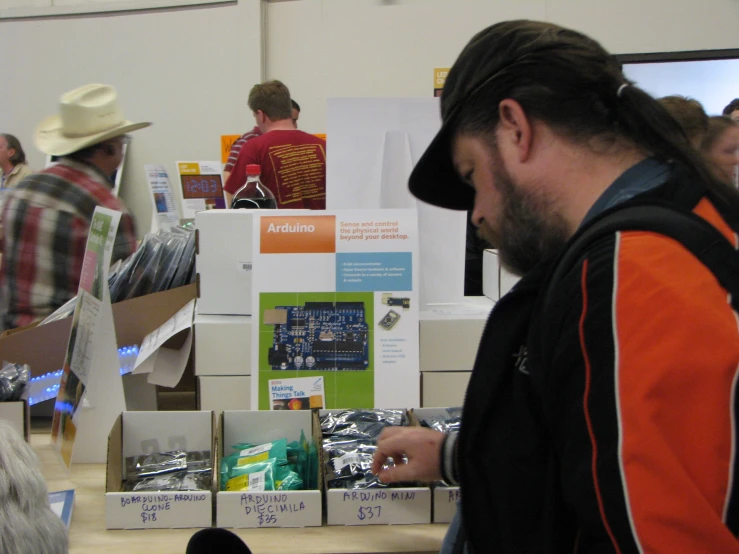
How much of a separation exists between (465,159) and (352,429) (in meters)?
0.66

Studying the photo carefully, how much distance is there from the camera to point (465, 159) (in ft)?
2.80

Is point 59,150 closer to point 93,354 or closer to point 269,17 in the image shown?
point 93,354

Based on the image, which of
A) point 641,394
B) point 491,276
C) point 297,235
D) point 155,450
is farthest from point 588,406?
point 491,276

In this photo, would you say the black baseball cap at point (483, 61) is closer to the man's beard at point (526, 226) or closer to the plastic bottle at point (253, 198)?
the man's beard at point (526, 226)

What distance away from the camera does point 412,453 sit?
1.08 meters

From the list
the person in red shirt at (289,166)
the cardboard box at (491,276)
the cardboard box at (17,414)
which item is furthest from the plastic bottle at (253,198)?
the person in red shirt at (289,166)

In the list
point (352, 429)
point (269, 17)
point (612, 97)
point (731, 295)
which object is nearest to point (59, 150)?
point (352, 429)

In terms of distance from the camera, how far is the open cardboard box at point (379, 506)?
116 centimetres

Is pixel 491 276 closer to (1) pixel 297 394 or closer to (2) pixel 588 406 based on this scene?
(1) pixel 297 394

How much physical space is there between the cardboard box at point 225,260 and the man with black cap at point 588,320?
2.61ft

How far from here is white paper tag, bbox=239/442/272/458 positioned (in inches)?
50.3

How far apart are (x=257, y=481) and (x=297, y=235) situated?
60cm

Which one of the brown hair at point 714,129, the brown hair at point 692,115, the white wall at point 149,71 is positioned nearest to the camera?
the brown hair at point 692,115

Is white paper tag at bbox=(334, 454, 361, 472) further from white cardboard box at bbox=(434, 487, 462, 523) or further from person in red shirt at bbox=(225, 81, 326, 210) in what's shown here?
person in red shirt at bbox=(225, 81, 326, 210)
